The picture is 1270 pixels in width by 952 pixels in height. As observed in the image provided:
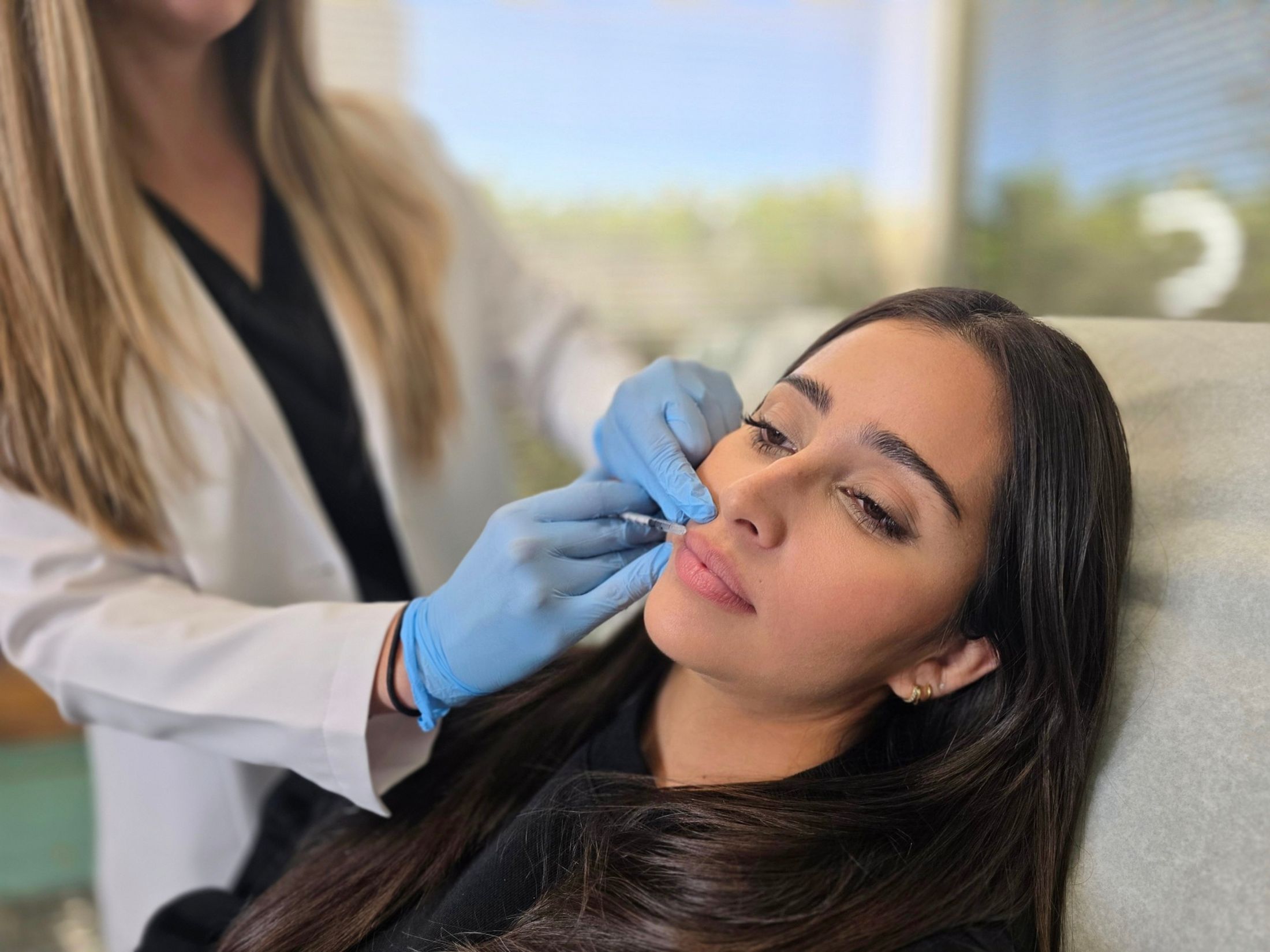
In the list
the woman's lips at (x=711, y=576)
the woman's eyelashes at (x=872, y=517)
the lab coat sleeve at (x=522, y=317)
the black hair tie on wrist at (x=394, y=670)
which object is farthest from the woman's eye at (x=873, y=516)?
the lab coat sleeve at (x=522, y=317)

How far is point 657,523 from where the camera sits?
3.17 ft

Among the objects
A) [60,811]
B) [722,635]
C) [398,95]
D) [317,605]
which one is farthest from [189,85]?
[60,811]

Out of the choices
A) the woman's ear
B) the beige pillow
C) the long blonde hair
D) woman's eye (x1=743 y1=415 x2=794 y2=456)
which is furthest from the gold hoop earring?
the long blonde hair

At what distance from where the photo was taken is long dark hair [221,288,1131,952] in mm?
821

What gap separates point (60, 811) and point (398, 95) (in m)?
1.91

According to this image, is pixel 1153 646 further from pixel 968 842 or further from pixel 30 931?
pixel 30 931

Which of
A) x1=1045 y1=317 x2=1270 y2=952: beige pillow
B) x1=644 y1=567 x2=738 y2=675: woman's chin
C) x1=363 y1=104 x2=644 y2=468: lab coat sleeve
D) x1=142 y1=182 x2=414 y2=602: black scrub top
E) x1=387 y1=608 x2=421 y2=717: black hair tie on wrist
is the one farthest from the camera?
x1=363 y1=104 x2=644 y2=468: lab coat sleeve

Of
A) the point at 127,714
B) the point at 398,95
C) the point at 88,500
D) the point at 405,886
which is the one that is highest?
the point at 398,95

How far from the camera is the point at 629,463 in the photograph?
3.49ft

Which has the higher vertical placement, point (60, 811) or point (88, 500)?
point (88, 500)

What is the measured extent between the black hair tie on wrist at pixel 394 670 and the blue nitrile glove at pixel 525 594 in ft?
0.06

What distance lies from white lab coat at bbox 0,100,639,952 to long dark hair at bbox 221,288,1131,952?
10.8 inches

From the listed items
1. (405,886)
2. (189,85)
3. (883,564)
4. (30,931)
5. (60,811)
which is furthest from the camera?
(60,811)

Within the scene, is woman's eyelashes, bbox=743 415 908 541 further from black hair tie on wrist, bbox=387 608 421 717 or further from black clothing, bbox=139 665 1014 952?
black hair tie on wrist, bbox=387 608 421 717
